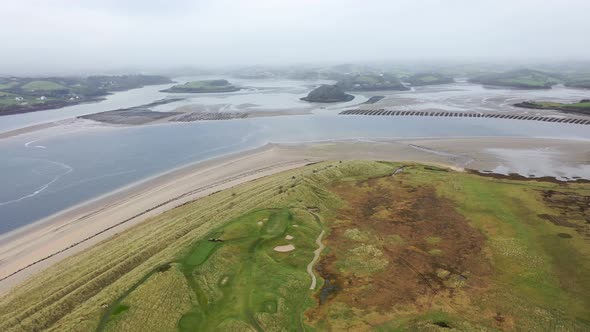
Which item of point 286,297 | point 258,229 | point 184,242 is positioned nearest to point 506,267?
point 286,297

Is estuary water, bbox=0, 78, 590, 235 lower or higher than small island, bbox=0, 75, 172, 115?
lower

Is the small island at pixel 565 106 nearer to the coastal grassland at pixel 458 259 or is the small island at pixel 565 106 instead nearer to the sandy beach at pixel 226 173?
the sandy beach at pixel 226 173

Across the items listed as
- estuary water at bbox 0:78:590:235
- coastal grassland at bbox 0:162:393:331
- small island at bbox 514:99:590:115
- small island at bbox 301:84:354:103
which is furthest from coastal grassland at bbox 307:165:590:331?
small island at bbox 301:84:354:103

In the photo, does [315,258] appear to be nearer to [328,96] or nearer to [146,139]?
[146,139]

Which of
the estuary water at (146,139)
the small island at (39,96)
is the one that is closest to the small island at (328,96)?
the estuary water at (146,139)

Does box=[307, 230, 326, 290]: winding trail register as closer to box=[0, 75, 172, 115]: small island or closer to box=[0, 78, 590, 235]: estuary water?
box=[0, 78, 590, 235]: estuary water

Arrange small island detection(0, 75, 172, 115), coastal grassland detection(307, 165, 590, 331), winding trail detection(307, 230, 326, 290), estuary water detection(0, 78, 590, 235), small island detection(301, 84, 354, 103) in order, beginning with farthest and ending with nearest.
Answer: small island detection(301, 84, 354, 103) → small island detection(0, 75, 172, 115) → estuary water detection(0, 78, 590, 235) → winding trail detection(307, 230, 326, 290) → coastal grassland detection(307, 165, 590, 331)

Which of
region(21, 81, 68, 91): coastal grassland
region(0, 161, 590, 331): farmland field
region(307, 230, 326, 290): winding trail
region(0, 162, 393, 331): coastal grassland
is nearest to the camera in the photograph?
region(0, 162, 393, 331): coastal grassland

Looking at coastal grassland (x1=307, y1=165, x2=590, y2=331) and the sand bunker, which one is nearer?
coastal grassland (x1=307, y1=165, x2=590, y2=331)
